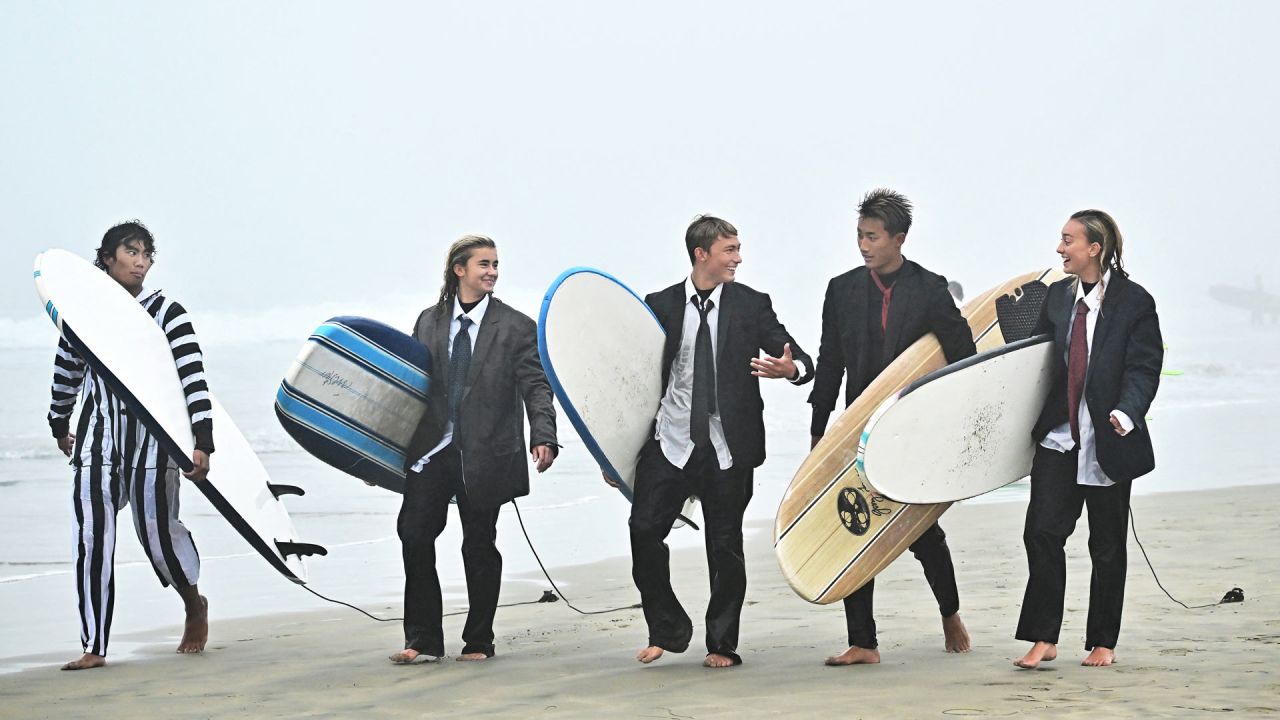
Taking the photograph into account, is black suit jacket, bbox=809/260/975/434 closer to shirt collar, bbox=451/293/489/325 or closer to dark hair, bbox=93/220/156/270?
shirt collar, bbox=451/293/489/325

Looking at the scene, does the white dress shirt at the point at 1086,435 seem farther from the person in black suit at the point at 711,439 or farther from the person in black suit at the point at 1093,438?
the person in black suit at the point at 711,439

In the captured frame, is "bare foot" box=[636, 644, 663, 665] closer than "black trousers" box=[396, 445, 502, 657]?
Yes

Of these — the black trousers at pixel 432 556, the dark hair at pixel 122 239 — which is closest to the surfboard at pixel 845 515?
the black trousers at pixel 432 556

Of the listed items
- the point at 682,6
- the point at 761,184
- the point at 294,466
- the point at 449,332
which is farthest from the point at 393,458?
the point at 682,6

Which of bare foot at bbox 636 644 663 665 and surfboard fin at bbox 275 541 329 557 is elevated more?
surfboard fin at bbox 275 541 329 557

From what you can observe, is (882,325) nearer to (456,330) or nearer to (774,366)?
(774,366)

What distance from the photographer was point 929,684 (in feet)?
13.0

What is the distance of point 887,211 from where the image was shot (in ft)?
14.6

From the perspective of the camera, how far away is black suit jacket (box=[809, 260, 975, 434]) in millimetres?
4527

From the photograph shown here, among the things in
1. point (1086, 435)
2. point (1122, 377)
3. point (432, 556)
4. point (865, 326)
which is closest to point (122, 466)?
point (432, 556)

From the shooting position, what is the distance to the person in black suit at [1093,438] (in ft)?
13.5

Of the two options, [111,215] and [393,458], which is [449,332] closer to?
[393,458]

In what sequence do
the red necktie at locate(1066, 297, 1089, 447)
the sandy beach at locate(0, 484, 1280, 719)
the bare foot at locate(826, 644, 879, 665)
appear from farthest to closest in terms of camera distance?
the bare foot at locate(826, 644, 879, 665) < the red necktie at locate(1066, 297, 1089, 447) < the sandy beach at locate(0, 484, 1280, 719)

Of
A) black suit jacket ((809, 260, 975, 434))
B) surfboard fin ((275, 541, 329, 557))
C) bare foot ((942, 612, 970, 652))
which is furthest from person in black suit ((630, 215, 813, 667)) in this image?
surfboard fin ((275, 541, 329, 557))
